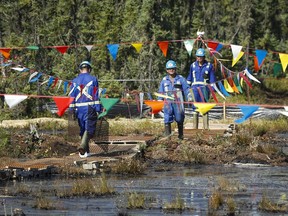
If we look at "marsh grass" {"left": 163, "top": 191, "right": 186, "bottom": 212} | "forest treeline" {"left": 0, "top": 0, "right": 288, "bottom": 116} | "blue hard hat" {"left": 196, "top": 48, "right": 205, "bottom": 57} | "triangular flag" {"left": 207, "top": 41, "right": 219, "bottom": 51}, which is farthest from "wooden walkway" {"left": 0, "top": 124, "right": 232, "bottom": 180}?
"forest treeline" {"left": 0, "top": 0, "right": 288, "bottom": 116}

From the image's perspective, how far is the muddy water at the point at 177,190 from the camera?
36.9 ft

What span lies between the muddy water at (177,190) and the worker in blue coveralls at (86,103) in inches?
56.2

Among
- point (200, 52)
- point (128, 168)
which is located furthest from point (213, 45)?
point (128, 168)

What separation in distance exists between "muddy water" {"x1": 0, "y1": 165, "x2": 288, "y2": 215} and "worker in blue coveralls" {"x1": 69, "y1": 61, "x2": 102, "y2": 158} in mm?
1427

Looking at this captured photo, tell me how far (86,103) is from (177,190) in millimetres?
4414

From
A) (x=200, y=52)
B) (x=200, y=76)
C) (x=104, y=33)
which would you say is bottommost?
(x=200, y=76)

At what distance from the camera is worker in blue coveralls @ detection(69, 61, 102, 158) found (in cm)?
1712

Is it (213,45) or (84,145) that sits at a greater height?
(213,45)

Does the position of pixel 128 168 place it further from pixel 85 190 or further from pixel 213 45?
pixel 213 45

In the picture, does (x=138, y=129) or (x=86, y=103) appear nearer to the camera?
(x=86, y=103)

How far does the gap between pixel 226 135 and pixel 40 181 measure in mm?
7378

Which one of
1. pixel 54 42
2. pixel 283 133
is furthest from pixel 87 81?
pixel 54 42

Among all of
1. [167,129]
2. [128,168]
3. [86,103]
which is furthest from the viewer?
[167,129]

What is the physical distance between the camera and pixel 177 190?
521 inches
